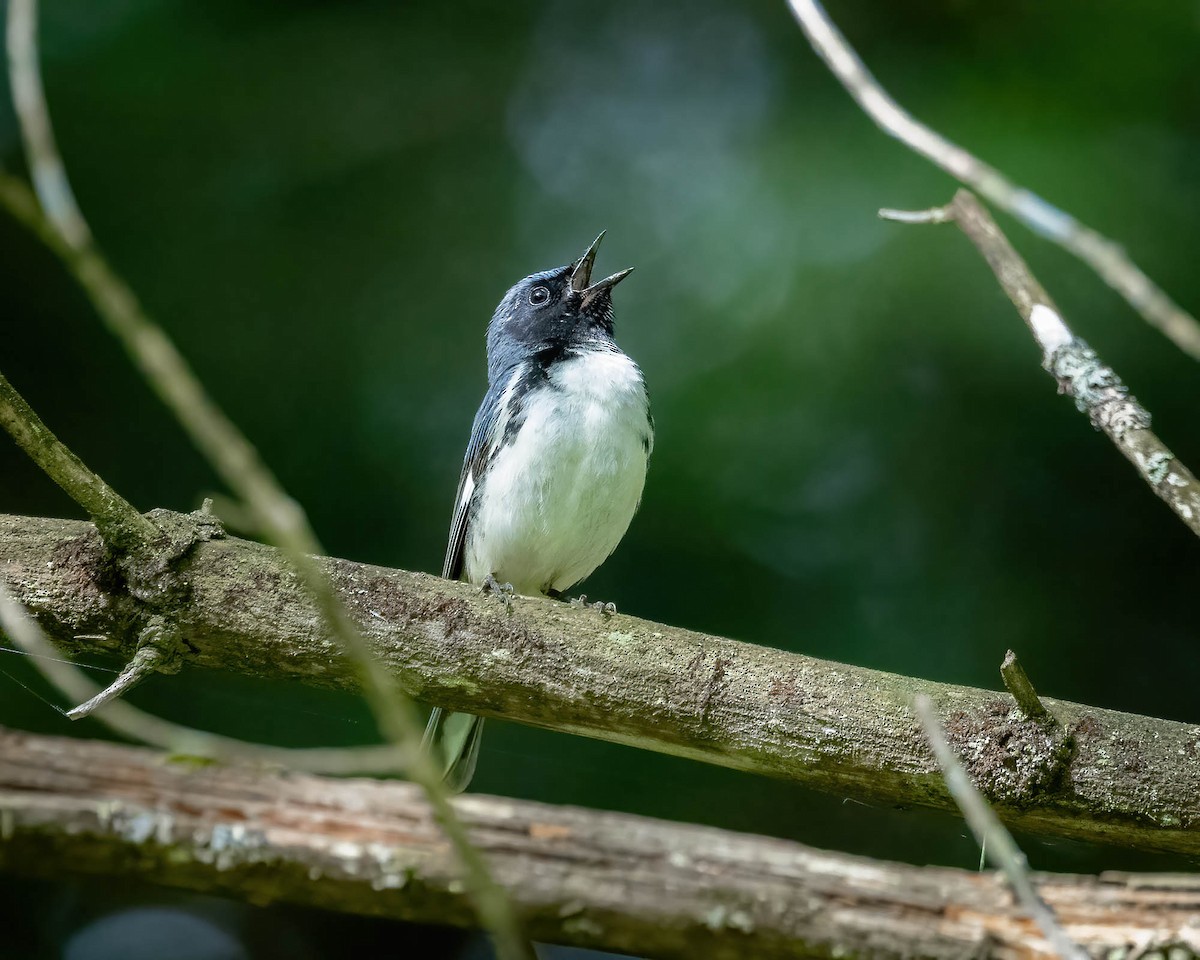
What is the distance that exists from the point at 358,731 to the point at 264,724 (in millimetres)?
342

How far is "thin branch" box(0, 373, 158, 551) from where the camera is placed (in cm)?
251

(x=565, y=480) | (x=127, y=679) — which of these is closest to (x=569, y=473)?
(x=565, y=480)

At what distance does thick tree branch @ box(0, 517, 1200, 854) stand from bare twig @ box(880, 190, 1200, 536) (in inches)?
23.6

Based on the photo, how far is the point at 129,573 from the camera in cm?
264

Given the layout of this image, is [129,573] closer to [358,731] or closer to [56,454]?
[56,454]

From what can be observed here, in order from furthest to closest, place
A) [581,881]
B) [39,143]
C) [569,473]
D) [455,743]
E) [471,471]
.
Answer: [471,471], [569,473], [455,743], [581,881], [39,143]

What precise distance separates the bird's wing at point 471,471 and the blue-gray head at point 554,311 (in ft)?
1.15

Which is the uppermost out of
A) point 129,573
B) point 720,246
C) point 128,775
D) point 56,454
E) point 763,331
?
point 720,246

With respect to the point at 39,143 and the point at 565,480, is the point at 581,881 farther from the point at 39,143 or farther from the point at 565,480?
the point at 565,480

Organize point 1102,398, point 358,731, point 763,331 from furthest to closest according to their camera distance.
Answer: point 763,331
point 358,731
point 1102,398

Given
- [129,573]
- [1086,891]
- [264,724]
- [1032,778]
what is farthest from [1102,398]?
[264,724]

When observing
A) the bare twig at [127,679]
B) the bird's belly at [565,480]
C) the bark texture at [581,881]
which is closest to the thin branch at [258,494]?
the bark texture at [581,881]

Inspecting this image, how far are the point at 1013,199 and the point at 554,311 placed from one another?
10.8 ft

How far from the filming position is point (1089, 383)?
2.44m
